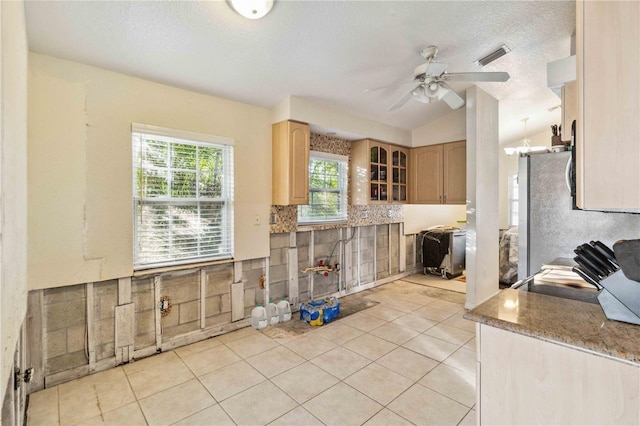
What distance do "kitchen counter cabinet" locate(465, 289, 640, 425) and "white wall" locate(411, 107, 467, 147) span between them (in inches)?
145

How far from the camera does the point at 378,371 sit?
8.69 ft

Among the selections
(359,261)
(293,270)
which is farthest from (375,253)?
(293,270)

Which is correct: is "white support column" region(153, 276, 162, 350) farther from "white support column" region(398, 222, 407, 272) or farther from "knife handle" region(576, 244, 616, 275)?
"white support column" region(398, 222, 407, 272)

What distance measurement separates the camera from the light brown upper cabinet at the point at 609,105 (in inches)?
40.4

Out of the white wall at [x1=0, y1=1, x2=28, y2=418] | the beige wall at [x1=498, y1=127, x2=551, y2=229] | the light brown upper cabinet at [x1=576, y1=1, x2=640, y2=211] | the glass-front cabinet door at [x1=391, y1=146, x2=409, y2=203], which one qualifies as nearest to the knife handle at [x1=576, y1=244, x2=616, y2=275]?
the light brown upper cabinet at [x1=576, y1=1, x2=640, y2=211]

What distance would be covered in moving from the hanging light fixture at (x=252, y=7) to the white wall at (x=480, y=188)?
9.70 feet

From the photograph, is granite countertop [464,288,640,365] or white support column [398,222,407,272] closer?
granite countertop [464,288,640,365]

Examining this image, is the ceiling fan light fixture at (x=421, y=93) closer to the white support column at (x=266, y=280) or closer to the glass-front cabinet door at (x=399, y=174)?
the glass-front cabinet door at (x=399, y=174)

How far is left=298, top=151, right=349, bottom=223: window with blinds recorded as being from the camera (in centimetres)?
434

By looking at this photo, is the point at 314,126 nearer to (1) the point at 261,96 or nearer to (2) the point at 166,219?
(1) the point at 261,96

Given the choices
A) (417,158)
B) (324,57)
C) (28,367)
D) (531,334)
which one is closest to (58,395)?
(28,367)

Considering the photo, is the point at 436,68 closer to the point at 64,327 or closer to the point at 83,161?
the point at 83,161

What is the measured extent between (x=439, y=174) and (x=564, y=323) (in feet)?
12.9

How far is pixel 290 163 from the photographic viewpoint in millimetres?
3586
